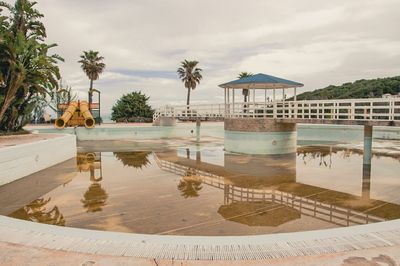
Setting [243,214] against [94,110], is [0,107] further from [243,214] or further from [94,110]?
[94,110]

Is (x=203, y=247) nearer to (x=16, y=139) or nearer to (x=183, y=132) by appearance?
(x=16, y=139)

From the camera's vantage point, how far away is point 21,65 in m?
18.7

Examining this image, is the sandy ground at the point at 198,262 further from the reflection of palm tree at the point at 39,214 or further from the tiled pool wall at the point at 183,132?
the tiled pool wall at the point at 183,132

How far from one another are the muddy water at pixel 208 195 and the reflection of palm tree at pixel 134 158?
0.37 feet

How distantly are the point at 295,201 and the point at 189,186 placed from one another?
4.11 metres

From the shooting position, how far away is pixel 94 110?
40531 mm

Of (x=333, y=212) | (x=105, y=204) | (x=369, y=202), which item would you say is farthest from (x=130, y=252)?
(x=369, y=202)

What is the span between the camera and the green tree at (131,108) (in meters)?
46.3

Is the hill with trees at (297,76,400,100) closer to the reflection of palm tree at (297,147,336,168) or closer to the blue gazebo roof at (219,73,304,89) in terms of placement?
the blue gazebo roof at (219,73,304,89)

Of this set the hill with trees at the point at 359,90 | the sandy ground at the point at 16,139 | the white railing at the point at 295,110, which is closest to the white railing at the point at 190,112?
the white railing at the point at 295,110

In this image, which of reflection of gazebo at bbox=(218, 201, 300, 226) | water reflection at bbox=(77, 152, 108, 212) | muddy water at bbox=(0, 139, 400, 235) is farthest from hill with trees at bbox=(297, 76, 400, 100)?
reflection of gazebo at bbox=(218, 201, 300, 226)

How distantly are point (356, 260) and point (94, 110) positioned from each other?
3938 cm

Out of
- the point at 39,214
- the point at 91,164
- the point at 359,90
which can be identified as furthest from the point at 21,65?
the point at 359,90

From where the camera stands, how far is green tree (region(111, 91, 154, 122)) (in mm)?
46312
